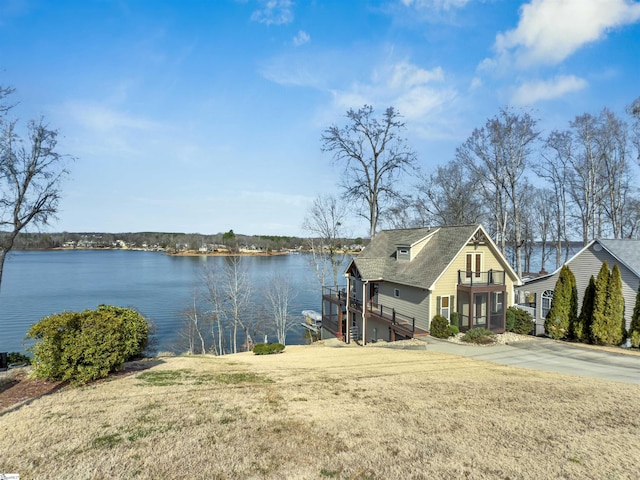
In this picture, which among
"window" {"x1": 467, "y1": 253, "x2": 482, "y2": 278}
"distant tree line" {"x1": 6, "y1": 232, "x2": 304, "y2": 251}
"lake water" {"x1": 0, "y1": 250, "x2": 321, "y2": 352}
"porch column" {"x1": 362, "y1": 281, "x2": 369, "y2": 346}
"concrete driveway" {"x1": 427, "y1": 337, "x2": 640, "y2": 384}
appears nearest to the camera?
"concrete driveway" {"x1": 427, "y1": 337, "x2": 640, "y2": 384}

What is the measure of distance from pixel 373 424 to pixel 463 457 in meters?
1.80

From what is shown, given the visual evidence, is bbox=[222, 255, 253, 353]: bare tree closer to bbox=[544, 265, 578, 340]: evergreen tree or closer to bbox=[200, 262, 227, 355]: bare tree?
bbox=[200, 262, 227, 355]: bare tree

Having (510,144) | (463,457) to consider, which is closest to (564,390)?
(463,457)

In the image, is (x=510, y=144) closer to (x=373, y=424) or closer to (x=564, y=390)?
(x=564, y=390)

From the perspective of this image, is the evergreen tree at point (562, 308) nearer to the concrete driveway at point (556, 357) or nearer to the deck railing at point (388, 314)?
the concrete driveway at point (556, 357)

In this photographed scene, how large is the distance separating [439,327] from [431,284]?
7.54ft

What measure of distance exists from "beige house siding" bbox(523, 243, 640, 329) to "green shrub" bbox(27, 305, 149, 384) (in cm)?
2291

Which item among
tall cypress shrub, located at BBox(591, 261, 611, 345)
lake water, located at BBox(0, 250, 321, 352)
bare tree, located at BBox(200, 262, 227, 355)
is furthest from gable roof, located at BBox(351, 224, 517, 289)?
lake water, located at BBox(0, 250, 321, 352)

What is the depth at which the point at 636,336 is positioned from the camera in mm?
16172

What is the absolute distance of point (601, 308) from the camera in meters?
17.0

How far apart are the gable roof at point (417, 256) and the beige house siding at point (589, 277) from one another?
2.35 m

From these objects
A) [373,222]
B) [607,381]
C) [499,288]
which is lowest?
[607,381]

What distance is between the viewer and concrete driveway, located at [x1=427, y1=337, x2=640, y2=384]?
12.5 meters

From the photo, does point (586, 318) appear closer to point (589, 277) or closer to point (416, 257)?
point (589, 277)
